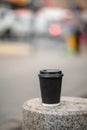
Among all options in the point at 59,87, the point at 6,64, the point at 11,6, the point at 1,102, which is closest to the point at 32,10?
the point at 11,6

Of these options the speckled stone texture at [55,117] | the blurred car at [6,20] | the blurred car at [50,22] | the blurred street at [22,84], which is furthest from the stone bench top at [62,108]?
the blurred car at [50,22]

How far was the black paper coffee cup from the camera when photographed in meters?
3.00

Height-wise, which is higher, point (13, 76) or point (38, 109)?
point (38, 109)

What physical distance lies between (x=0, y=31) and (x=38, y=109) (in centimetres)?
2180

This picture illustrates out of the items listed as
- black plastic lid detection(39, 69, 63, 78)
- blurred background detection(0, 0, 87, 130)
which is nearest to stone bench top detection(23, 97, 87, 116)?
black plastic lid detection(39, 69, 63, 78)

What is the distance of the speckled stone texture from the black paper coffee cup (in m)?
0.06

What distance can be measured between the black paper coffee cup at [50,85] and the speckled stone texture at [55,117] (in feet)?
0.19

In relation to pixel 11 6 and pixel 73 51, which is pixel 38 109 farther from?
pixel 11 6

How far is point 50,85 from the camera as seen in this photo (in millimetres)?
3008

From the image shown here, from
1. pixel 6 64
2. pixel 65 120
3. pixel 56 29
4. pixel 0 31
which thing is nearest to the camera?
pixel 65 120

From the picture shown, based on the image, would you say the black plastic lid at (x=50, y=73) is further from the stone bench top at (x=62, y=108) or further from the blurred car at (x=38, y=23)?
the blurred car at (x=38, y=23)

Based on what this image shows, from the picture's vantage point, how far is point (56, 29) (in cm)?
2614

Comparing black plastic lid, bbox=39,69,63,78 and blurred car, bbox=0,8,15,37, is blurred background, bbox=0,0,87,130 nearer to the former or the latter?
blurred car, bbox=0,8,15,37

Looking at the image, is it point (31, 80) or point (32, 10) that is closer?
point (31, 80)
